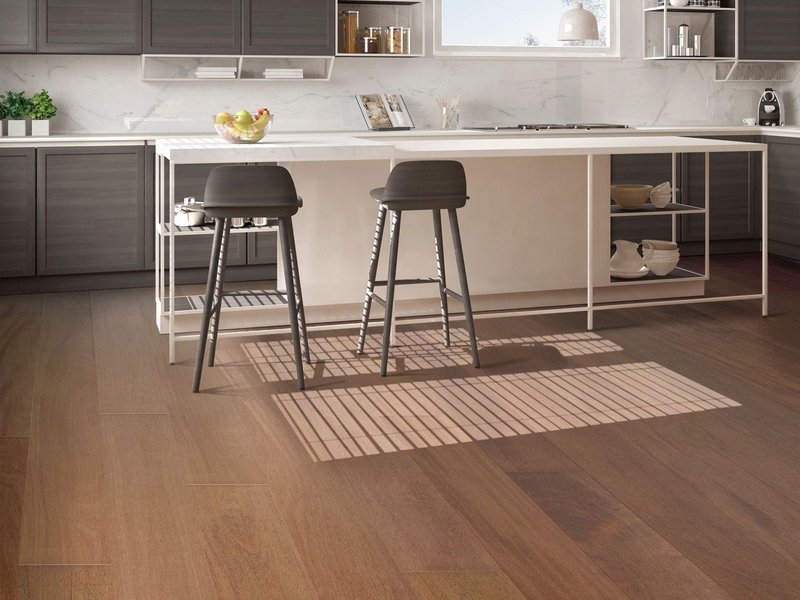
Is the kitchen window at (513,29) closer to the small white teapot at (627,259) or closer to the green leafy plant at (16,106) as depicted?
the small white teapot at (627,259)

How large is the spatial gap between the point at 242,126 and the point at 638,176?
323 cm

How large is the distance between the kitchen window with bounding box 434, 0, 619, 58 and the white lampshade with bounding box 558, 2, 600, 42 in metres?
1.55

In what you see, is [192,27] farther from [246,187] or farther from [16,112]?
[246,187]

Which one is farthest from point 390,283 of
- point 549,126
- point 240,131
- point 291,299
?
point 549,126

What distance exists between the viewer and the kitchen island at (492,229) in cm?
462

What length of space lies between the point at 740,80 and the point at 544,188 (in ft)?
10.5

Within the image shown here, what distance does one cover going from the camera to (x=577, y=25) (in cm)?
541

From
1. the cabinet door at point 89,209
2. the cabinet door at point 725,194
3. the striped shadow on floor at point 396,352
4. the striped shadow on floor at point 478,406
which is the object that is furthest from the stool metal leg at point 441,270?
the cabinet door at point 725,194

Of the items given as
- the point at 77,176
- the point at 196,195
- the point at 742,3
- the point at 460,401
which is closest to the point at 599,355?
the point at 460,401

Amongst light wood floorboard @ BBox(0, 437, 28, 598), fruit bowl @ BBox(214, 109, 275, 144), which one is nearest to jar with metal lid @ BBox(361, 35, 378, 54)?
fruit bowl @ BBox(214, 109, 275, 144)

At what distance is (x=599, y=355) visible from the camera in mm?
4340

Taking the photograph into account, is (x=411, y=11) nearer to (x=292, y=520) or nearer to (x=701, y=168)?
(x=701, y=168)

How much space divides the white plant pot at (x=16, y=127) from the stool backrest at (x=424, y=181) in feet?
9.17

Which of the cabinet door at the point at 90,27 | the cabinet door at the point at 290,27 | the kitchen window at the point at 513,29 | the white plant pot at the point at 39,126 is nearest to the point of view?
the cabinet door at the point at 90,27
